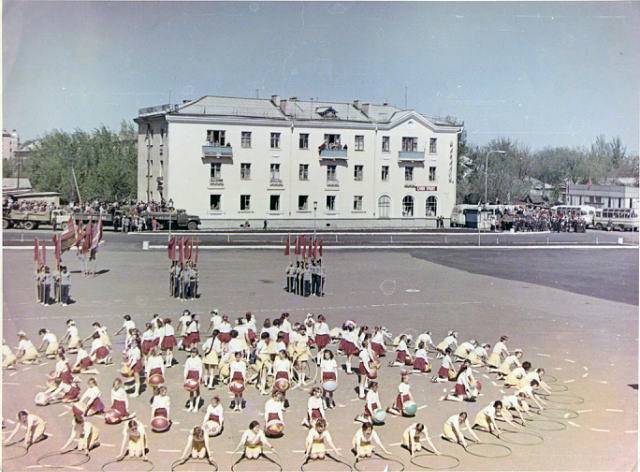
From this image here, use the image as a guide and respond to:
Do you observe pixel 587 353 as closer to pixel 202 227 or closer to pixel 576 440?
pixel 576 440

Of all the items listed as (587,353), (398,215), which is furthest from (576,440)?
(398,215)

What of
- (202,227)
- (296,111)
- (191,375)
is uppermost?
(296,111)

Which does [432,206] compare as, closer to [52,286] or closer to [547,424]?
[547,424]

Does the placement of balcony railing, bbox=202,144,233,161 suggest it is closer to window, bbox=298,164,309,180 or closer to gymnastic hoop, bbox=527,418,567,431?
window, bbox=298,164,309,180

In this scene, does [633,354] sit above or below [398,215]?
below

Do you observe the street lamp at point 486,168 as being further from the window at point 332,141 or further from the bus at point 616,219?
the bus at point 616,219

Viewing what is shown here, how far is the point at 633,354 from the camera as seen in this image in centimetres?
1497

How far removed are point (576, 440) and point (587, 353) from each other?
15.7 feet

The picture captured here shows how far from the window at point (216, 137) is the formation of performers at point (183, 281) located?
333 cm

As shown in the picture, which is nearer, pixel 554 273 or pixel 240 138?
pixel 240 138

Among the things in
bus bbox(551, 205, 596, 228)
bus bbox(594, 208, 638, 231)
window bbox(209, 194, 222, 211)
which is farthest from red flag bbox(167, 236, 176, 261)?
bus bbox(594, 208, 638, 231)

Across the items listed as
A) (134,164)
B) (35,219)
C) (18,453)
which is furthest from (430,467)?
(35,219)

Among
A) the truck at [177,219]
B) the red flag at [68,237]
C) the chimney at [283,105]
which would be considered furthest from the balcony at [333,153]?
the red flag at [68,237]

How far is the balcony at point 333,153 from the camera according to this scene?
17.2 meters
